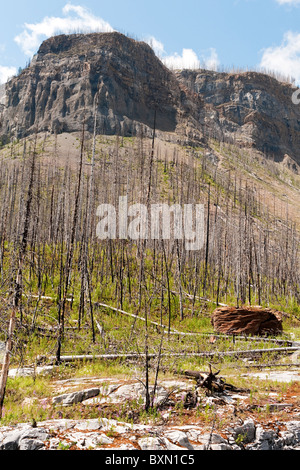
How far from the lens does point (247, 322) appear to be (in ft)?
43.0

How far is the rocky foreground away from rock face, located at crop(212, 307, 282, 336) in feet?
24.4

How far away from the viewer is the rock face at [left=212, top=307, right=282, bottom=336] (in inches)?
506

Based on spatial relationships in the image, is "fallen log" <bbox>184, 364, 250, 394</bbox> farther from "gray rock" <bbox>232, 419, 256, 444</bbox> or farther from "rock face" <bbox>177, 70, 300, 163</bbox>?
"rock face" <bbox>177, 70, 300, 163</bbox>

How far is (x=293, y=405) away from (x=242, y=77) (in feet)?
525

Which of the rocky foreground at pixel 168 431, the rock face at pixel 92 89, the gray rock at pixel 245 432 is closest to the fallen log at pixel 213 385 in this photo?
the rocky foreground at pixel 168 431

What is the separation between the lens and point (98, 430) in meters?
4.37

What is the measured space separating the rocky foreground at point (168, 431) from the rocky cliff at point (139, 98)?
7658 cm

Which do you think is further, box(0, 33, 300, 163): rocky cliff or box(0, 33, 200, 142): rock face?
box(0, 33, 300, 163): rocky cliff

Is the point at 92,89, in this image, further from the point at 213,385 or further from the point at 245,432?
the point at 245,432

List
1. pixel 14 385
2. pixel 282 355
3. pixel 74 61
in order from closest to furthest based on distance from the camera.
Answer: pixel 14 385 < pixel 282 355 < pixel 74 61

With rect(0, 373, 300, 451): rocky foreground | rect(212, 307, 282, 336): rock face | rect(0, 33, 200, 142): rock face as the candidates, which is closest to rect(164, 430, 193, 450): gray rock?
rect(0, 373, 300, 451): rocky foreground

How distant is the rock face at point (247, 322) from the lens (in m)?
12.9
